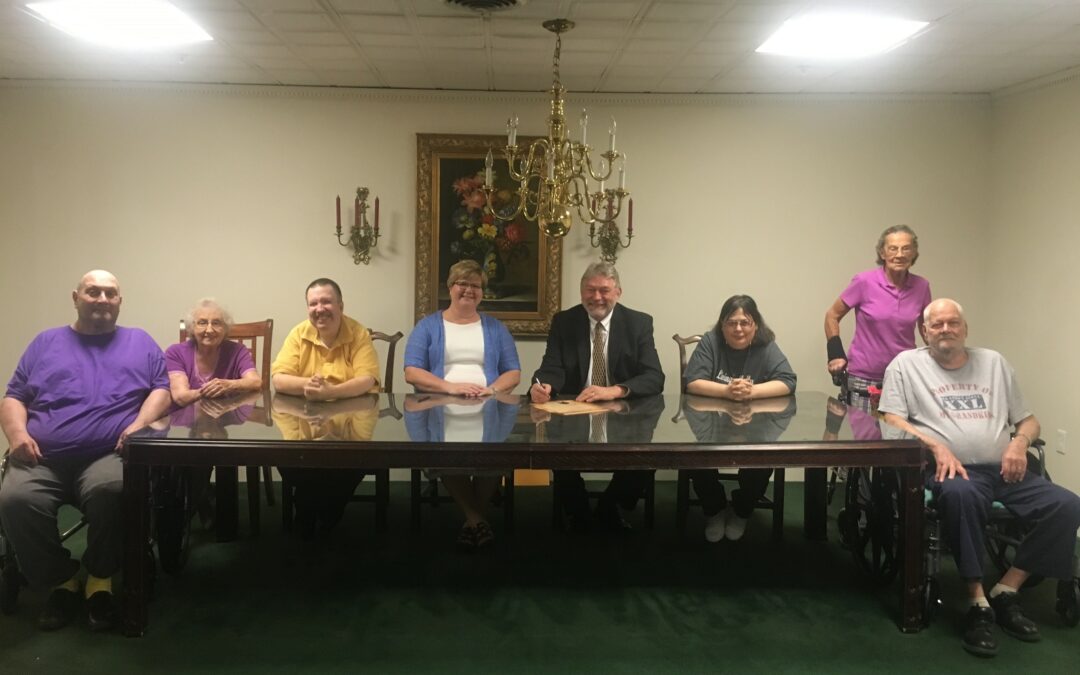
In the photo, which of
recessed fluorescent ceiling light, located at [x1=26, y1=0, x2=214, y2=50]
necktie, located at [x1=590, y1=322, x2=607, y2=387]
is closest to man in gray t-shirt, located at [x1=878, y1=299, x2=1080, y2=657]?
necktie, located at [x1=590, y1=322, x2=607, y2=387]

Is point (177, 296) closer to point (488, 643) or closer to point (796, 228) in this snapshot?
point (488, 643)

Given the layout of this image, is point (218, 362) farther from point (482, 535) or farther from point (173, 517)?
point (482, 535)

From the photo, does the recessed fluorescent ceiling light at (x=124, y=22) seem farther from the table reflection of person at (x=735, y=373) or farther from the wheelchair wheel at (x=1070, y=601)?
the wheelchair wheel at (x=1070, y=601)

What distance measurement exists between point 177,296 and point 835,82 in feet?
12.4

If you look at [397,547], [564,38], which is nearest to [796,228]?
[564,38]

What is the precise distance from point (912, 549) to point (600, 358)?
4.80 ft

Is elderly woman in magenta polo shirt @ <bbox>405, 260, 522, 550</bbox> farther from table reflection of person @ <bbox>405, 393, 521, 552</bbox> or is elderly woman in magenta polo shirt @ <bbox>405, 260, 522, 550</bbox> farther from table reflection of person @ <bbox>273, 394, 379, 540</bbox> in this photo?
table reflection of person @ <bbox>273, 394, 379, 540</bbox>

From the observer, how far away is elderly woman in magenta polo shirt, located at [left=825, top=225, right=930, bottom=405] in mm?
3592

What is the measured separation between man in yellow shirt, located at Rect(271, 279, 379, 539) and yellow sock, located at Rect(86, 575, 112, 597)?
2.73 ft

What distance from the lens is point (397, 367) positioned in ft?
14.9

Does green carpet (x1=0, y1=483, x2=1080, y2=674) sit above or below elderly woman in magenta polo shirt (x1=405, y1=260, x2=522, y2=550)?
below

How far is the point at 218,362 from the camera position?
3285 millimetres

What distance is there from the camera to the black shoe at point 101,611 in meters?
2.49

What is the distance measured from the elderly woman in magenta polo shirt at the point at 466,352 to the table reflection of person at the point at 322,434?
349 millimetres
